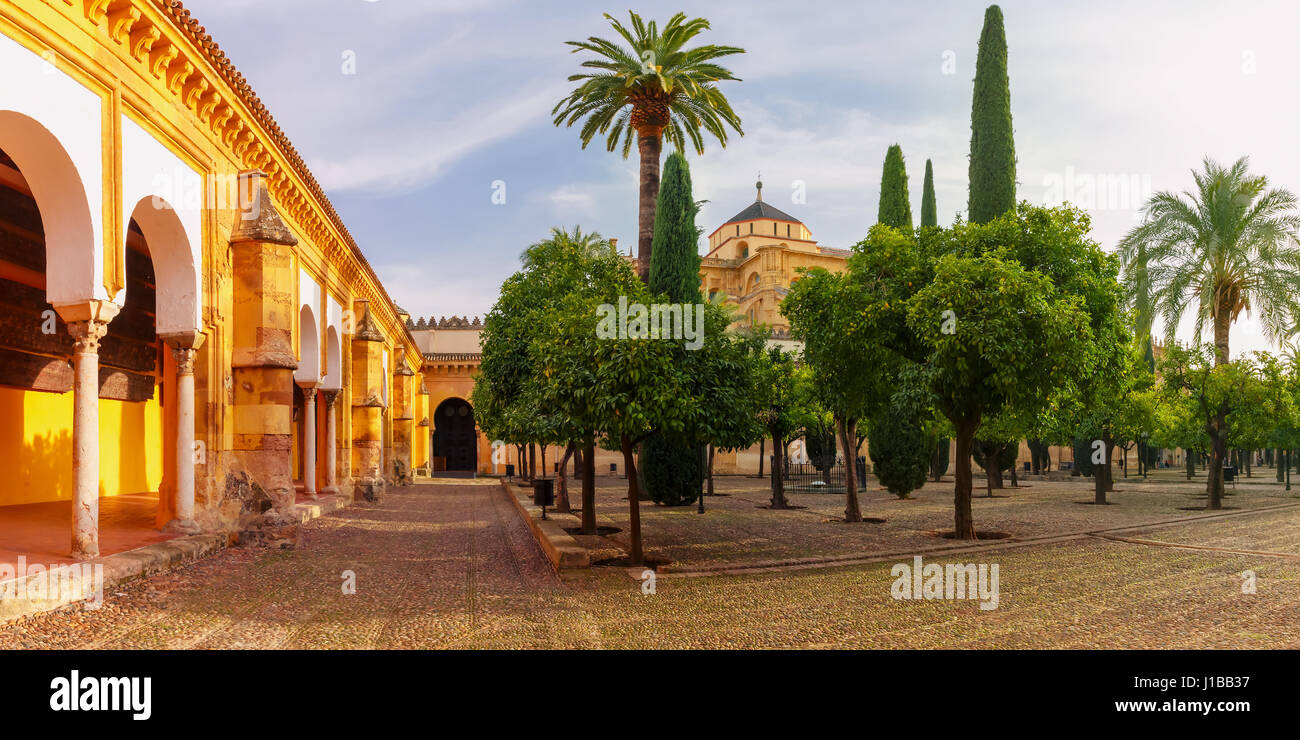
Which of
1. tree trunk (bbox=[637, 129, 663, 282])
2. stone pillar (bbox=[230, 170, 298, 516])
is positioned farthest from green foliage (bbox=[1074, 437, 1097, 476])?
stone pillar (bbox=[230, 170, 298, 516])

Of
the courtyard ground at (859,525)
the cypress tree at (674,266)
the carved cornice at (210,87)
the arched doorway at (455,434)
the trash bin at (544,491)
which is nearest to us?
the carved cornice at (210,87)

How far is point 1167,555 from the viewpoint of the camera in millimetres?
11578

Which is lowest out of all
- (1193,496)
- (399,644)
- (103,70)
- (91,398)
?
(1193,496)

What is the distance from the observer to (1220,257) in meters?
22.5

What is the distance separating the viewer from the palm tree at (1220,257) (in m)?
22.0

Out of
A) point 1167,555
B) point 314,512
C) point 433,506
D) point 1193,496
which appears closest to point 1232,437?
point 1193,496

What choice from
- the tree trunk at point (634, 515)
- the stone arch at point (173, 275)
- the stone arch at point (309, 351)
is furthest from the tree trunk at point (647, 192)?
the stone arch at point (173, 275)

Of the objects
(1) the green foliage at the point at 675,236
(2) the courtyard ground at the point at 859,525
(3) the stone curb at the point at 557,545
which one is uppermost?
(1) the green foliage at the point at 675,236

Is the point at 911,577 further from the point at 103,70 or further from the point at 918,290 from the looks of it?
Result: the point at 103,70

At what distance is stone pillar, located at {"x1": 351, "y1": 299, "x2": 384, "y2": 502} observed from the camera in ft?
72.3

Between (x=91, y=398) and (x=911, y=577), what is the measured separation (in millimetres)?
9043

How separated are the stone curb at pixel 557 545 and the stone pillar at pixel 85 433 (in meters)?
4.87

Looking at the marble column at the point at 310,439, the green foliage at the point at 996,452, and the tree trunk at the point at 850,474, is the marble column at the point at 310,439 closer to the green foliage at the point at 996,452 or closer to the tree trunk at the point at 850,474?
the tree trunk at the point at 850,474

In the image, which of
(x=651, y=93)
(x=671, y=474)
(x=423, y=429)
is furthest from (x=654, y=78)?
(x=423, y=429)
